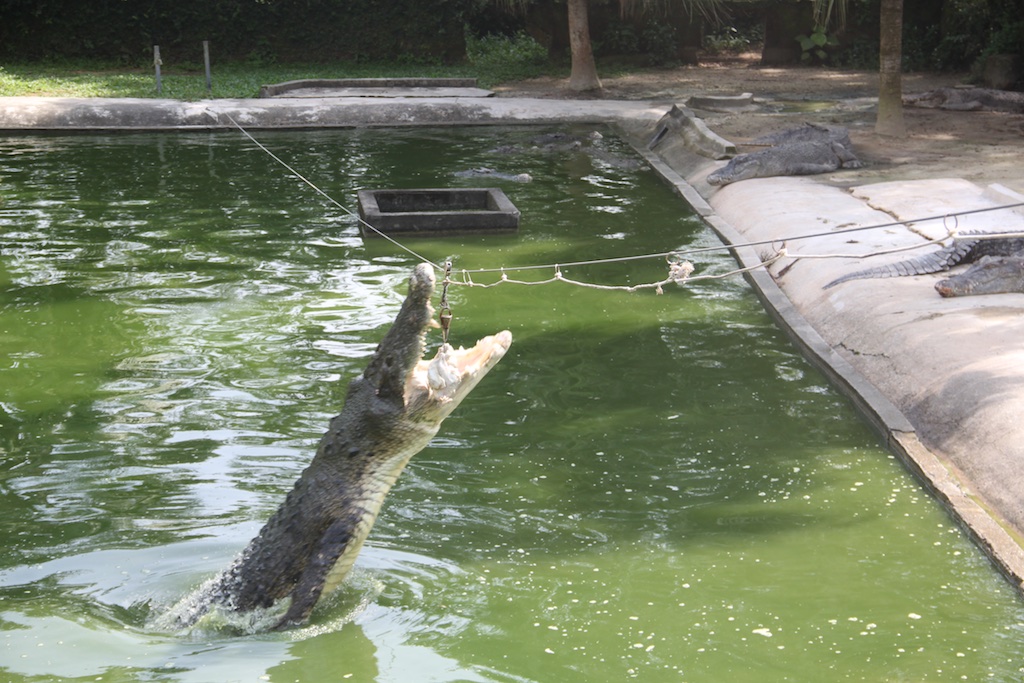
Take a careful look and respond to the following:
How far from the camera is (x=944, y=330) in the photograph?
7.62 metres

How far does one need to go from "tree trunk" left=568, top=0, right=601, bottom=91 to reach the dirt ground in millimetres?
303

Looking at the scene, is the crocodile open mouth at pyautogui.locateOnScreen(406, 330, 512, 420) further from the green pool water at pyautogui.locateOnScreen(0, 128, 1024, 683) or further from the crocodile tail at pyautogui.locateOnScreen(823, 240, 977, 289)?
the crocodile tail at pyautogui.locateOnScreen(823, 240, 977, 289)

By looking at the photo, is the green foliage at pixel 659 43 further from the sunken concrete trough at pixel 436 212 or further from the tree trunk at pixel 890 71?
the sunken concrete trough at pixel 436 212

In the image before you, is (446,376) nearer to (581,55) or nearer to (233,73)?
(581,55)

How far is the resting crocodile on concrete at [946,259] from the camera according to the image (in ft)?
29.6

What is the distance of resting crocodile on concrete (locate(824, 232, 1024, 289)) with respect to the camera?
29.6 ft

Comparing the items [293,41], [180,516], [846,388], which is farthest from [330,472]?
[293,41]

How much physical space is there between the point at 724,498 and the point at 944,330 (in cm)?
242

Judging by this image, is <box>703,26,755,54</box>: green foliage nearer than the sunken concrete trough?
No

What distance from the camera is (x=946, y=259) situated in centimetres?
909

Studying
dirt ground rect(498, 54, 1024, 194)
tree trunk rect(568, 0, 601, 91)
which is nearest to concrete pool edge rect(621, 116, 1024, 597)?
dirt ground rect(498, 54, 1024, 194)

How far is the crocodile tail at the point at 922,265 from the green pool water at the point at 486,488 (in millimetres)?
855

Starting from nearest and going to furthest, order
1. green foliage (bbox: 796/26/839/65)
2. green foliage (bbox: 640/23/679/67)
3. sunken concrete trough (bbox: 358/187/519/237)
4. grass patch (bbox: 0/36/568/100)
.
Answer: sunken concrete trough (bbox: 358/187/519/237) < grass patch (bbox: 0/36/568/100) < green foliage (bbox: 796/26/839/65) < green foliage (bbox: 640/23/679/67)


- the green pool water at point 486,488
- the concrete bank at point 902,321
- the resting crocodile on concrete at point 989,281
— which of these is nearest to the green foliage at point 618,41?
the concrete bank at point 902,321
